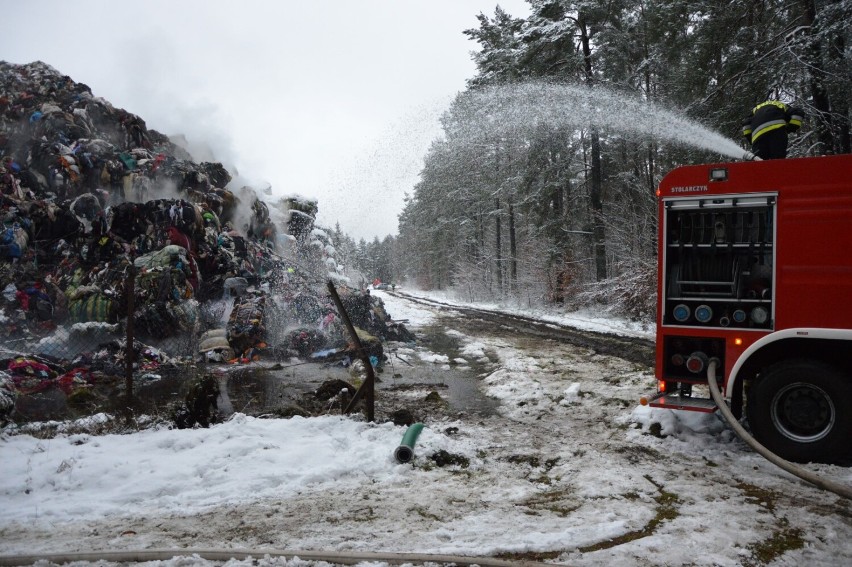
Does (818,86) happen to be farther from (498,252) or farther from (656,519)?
(498,252)

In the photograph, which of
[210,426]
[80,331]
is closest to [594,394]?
[210,426]

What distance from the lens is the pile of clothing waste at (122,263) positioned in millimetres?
12250

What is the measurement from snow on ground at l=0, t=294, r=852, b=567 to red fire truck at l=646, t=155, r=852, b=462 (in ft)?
1.60

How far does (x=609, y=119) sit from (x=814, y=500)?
1830 centimetres

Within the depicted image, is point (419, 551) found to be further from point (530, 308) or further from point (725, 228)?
point (530, 308)

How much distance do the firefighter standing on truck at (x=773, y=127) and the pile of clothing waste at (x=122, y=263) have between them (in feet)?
23.2

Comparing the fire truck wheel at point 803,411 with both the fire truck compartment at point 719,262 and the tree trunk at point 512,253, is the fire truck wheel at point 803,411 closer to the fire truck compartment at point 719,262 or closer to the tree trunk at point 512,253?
the fire truck compartment at point 719,262

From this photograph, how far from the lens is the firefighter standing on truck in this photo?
524cm

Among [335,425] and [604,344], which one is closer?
[335,425]

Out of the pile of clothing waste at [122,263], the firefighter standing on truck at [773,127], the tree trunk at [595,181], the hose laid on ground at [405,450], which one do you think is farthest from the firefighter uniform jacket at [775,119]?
the tree trunk at [595,181]

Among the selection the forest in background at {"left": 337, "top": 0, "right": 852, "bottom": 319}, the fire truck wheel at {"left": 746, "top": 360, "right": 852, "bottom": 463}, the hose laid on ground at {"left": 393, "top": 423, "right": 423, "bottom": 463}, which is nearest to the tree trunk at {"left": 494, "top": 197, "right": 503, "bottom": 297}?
the forest in background at {"left": 337, "top": 0, "right": 852, "bottom": 319}

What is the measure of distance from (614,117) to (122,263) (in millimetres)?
17793

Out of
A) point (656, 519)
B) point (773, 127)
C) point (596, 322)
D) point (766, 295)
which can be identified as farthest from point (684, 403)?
point (596, 322)

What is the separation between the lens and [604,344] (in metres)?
12.7
